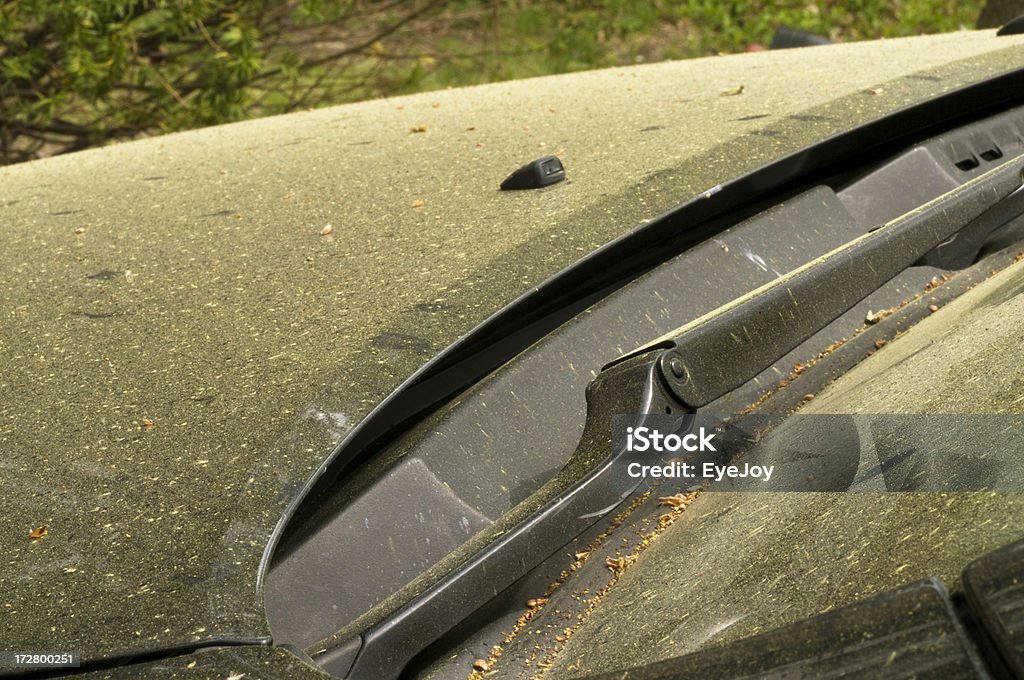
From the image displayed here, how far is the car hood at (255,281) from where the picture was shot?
1.14m

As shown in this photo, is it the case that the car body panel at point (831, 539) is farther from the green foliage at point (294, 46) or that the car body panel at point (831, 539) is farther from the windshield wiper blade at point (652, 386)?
the green foliage at point (294, 46)

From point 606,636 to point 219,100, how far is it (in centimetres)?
577

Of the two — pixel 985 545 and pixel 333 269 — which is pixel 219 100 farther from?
pixel 985 545

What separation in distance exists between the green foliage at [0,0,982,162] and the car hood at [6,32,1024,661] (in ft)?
11.9

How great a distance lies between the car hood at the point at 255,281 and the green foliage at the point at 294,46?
11.9 ft

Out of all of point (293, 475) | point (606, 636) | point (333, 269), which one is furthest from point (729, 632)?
point (333, 269)

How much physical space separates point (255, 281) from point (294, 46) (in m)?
5.62

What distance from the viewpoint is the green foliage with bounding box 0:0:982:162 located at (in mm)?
6031

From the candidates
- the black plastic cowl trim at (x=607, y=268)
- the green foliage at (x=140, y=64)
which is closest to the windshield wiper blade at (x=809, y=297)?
the black plastic cowl trim at (x=607, y=268)

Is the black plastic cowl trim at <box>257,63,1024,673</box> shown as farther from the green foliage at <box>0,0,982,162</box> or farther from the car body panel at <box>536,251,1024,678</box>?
the green foliage at <box>0,0,982,162</box>

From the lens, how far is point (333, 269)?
5.49 ft

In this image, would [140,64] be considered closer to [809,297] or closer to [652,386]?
[809,297]

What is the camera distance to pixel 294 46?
6988mm

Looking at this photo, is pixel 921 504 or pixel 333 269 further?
pixel 333 269
